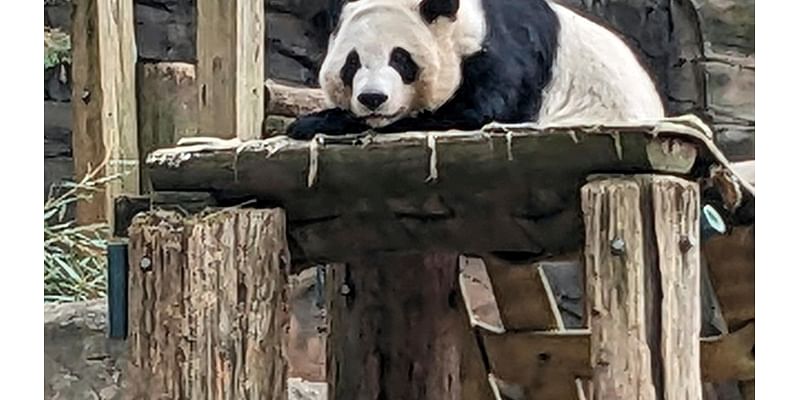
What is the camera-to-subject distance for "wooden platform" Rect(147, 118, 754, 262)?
105 centimetres

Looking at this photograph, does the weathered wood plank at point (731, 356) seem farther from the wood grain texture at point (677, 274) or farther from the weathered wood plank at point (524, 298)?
the wood grain texture at point (677, 274)

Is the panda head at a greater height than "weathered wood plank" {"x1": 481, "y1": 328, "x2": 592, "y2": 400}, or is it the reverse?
the panda head

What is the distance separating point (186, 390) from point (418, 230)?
0.74ft

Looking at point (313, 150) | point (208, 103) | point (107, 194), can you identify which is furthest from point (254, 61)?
point (313, 150)

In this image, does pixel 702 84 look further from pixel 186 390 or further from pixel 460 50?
pixel 186 390

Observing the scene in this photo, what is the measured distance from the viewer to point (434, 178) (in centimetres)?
109

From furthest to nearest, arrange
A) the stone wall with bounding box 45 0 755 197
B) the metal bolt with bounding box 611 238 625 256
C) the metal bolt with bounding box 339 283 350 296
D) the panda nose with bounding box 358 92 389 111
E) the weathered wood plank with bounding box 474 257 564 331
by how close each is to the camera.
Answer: the weathered wood plank with bounding box 474 257 564 331 → the metal bolt with bounding box 339 283 350 296 → the stone wall with bounding box 45 0 755 197 → the panda nose with bounding box 358 92 389 111 → the metal bolt with bounding box 611 238 625 256

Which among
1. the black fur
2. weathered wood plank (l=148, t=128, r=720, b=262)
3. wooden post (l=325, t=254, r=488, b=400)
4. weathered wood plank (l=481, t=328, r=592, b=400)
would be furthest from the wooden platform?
weathered wood plank (l=481, t=328, r=592, b=400)

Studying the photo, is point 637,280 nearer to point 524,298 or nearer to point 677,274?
point 677,274

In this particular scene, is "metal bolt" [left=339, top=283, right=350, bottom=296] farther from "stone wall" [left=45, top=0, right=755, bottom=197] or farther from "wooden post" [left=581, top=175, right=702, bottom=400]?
"wooden post" [left=581, top=175, right=702, bottom=400]

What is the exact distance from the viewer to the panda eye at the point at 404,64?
4.09ft

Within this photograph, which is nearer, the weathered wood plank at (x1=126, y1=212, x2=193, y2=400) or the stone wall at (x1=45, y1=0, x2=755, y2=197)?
the weathered wood plank at (x1=126, y1=212, x2=193, y2=400)

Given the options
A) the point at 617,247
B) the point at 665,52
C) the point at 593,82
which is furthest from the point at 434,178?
the point at 665,52

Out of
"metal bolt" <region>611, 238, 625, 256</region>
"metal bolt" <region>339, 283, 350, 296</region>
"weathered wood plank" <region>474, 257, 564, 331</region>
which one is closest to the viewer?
"metal bolt" <region>611, 238, 625, 256</region>
